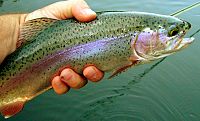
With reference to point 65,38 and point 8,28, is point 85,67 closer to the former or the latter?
point 65,38

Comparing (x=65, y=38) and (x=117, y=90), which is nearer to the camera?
(x=65, y=38)

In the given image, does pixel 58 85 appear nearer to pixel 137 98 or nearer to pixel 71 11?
pixel 71 11

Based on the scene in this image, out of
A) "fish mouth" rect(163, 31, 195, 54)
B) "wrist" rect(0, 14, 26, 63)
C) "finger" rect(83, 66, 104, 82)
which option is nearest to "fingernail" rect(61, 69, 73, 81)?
"finger" rect(83, 66, 104, 82)

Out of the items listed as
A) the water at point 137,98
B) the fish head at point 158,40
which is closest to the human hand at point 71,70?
the fish head at point 158,40

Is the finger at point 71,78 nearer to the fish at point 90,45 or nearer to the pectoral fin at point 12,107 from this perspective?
the fish at point 90,45

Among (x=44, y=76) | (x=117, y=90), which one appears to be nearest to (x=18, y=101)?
(x=44, y=76)

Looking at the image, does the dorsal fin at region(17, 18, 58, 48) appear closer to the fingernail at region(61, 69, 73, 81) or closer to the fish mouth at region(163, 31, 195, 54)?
the fingernail at region(61, 69, 73, 81)
